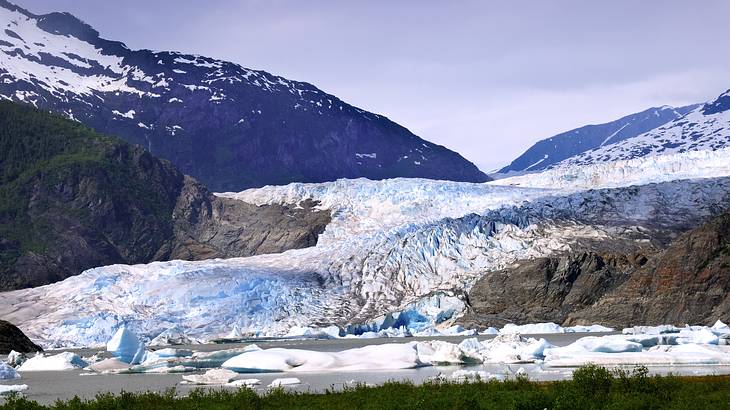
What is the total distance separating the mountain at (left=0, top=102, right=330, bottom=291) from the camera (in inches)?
5472

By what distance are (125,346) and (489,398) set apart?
3507 cm

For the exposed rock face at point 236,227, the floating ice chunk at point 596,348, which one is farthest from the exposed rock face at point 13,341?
the exposed rock face at point 236,227

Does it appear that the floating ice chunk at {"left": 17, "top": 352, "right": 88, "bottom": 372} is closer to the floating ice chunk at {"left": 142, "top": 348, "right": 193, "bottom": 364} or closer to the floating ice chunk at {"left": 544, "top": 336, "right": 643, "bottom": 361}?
the floating ice chunk at {"left": 142, "top": 348, "right": 193, "bottom": 364}

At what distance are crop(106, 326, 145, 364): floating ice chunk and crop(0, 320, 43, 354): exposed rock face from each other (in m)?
26.2

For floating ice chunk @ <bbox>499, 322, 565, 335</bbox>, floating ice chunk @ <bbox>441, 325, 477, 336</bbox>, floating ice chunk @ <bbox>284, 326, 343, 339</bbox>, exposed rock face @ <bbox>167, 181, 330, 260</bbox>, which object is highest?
exposed rock face @ <bbox>167, 181, 330, 260</bbox>

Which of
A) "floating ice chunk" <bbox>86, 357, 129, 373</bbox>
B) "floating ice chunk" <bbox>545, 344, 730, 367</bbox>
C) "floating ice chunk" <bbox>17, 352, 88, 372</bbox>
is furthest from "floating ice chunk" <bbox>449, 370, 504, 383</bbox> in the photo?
"floating ice chunk" <bbox>17, 352, 88, 372</bbox>

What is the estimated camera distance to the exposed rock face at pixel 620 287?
8719 centimetres

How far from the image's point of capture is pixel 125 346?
5675 cm

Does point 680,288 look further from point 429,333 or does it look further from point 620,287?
point 429,333

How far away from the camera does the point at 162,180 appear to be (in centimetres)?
17212

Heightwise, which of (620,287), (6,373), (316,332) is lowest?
(316,332)

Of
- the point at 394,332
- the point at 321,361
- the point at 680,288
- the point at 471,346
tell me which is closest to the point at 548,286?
the point at 680,288

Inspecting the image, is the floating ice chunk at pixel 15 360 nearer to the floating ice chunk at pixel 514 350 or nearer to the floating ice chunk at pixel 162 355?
the floating ice chunk at pixel 162 355

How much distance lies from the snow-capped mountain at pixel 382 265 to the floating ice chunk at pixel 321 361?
43.9 m
